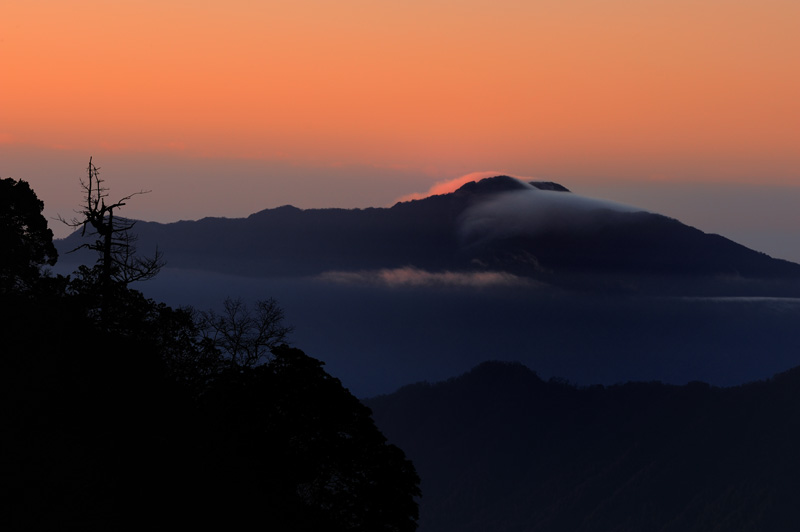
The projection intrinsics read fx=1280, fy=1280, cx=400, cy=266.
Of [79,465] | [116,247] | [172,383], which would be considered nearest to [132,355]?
[172,383]

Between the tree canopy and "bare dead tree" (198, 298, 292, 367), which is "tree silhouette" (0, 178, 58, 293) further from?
"bare dead tree" (198, 298, 292, 367)

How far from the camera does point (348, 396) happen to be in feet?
281

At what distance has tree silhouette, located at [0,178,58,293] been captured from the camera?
89.4m

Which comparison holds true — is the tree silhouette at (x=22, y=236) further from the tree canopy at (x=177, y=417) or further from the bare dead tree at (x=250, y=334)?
the bare dead tree at (x=250, y=334)

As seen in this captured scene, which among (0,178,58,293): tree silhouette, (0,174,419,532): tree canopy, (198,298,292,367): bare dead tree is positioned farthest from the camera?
(0,178,58,293): tree silhouette

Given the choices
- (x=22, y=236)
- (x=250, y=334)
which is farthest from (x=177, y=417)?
(x=22, y=236)

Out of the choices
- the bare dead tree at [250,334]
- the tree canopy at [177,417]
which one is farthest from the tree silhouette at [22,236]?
the bare dead tree at [250,334]

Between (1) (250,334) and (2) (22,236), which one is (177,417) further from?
(2) (22,236)

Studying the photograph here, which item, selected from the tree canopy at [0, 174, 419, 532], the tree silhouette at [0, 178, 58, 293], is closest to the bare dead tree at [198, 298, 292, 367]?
the tree canopy at [0, 174, 419, 532]

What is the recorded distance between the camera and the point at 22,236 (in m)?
92.6

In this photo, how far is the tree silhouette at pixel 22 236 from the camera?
89.4 metres

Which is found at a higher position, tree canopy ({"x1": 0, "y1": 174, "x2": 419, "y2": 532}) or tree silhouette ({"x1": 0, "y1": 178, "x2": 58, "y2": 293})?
tree silhouette ({"x1": 0, "y1": 178, "x2": 58, "y2": 293})

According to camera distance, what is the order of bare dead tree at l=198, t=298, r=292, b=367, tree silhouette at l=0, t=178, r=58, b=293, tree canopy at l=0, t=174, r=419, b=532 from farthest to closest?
tree silhouette at l=0, t=178, r=58, b=293 → bare dead tree at l=198, t=298, r=292, b=367 → tree canopy at l=0, t=174, r=419, b=532

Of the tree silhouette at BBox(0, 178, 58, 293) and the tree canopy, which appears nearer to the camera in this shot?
the tree canopy
